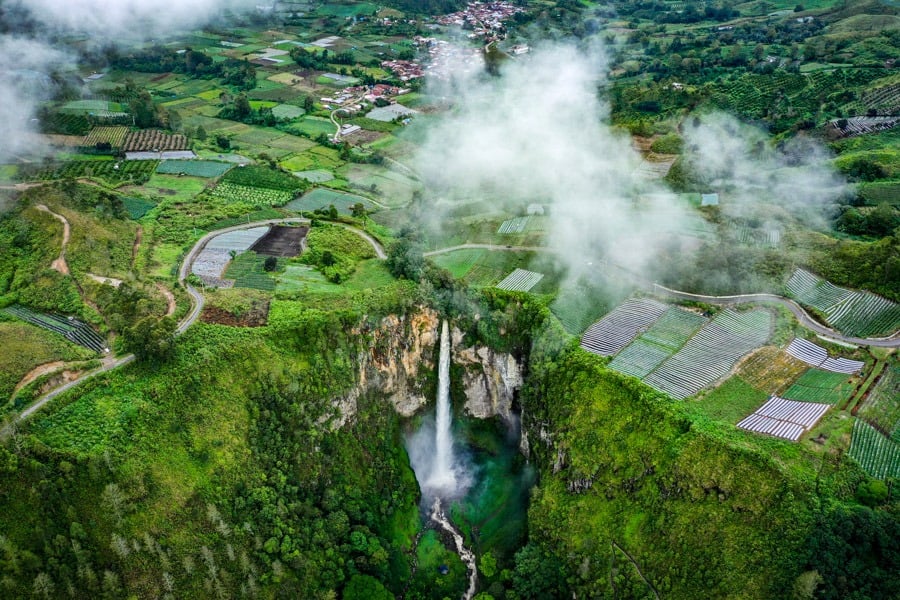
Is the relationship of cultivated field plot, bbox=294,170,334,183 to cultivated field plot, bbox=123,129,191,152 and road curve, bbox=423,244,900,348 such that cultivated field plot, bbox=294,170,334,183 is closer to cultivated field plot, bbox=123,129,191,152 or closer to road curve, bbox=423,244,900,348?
cultivated field plot, bbox=123,129,191,152

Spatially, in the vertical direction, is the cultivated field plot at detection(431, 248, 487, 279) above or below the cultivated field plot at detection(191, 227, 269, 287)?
below

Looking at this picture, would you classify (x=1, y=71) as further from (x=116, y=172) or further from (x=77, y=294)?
(x=77, y=294)

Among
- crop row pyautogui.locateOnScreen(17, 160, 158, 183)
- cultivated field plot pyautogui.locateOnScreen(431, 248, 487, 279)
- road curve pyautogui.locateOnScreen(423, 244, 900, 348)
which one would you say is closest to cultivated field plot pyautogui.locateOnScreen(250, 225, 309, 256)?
cultivated field plot pyautogui.locateOnScreen(431, 248, 487, 279)

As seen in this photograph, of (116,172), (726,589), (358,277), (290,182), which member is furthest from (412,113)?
(726,589)

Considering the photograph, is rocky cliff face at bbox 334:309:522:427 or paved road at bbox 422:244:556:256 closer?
rocky cliff face at bbox 334:309:522:427

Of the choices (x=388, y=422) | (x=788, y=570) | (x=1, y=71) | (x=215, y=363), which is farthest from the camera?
(x=1, y=71)
